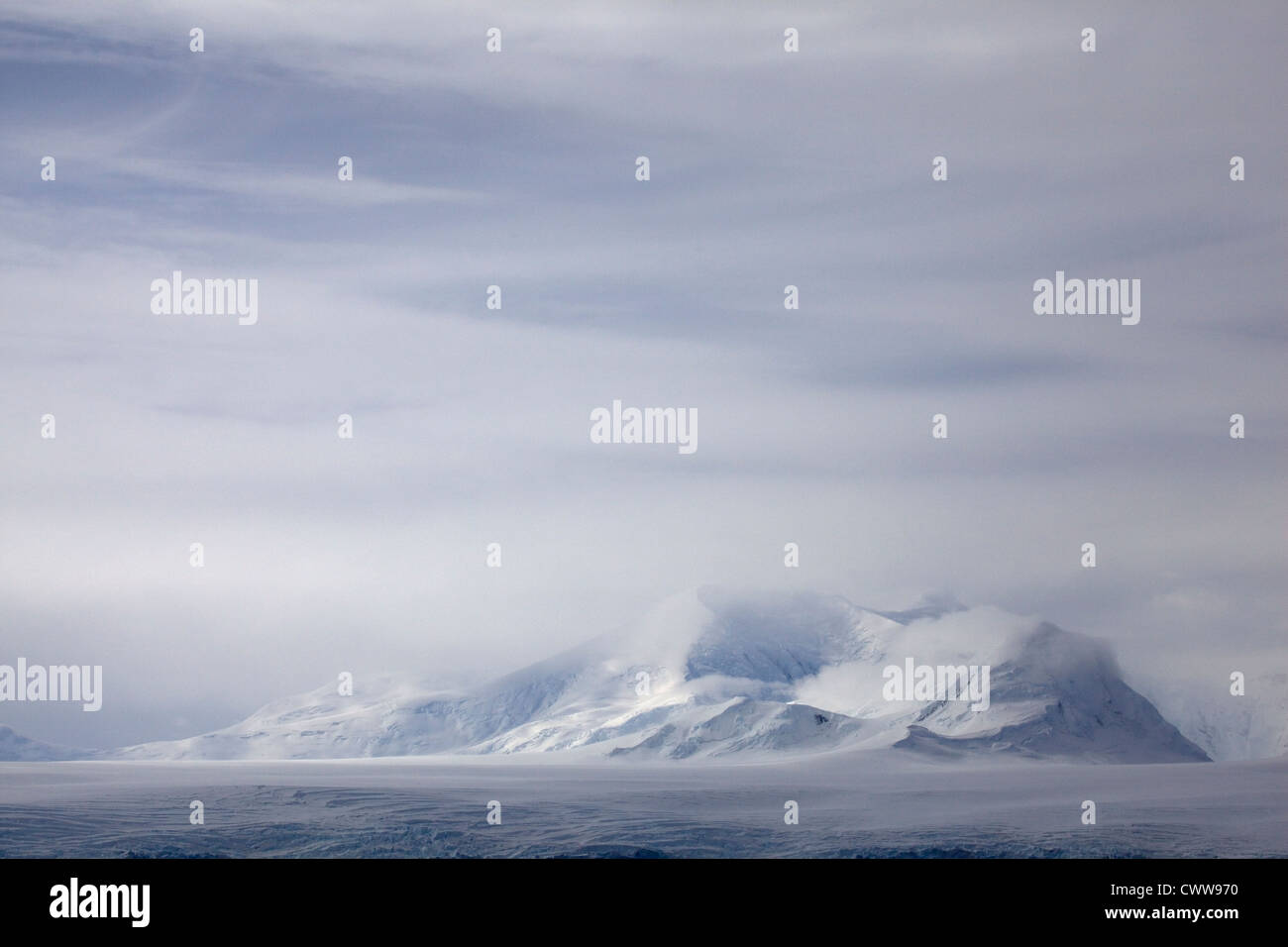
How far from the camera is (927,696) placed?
117m

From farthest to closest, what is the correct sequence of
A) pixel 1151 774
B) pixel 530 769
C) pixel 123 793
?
pixel 530 769 < pixel 1151 774 < pixel 123 793

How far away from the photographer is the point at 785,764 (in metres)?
88.4
